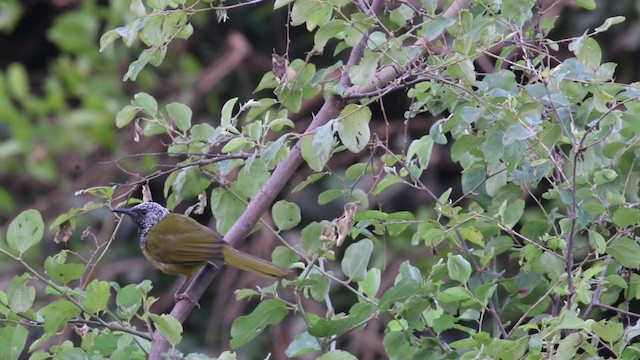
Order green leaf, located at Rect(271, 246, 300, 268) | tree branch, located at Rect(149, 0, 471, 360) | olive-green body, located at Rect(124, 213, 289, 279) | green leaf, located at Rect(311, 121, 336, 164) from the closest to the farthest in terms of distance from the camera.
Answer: green leaf, located at Rect(311, 121, 336, 164) < tree branch, located at Rect(149, 0, 471, 360) < green leaf, located at Rect(271, 246, 300, 268) < olive-green body, located at Rect(124, 213, 289, 279)

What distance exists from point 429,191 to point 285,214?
38cm

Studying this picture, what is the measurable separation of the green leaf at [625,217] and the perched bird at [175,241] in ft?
4.43

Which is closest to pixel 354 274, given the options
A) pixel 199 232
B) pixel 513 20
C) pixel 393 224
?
pixel 393 224

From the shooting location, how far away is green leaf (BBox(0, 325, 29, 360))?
7.27ft

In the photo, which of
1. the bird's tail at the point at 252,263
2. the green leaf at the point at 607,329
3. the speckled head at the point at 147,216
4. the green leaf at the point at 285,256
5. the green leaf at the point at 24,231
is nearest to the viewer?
the green leaf at the point at 607,329

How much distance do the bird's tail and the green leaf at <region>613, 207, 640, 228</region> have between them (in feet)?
2.78

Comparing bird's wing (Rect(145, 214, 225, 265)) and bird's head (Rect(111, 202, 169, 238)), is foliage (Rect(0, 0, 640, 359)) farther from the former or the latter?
bird's head (Rect(111, 202, 169, 238))

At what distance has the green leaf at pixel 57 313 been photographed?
2.17 meters

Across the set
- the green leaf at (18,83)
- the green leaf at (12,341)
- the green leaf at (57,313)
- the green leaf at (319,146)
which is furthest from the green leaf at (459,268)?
the green leaf at (18,83)

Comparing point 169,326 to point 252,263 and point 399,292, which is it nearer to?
point 399,292

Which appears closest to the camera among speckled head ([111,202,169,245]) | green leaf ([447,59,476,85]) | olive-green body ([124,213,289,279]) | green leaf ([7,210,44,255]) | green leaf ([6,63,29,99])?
green leaf ([447,59,476,85])

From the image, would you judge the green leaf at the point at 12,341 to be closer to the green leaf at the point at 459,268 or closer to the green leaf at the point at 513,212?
the green leaf at the point at 459,268

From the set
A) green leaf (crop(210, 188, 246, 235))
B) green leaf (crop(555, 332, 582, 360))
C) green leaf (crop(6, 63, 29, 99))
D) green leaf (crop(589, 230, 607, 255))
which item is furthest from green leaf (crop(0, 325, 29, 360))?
green leaf (crop(6, 63, 29, 99))

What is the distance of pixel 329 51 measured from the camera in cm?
606
